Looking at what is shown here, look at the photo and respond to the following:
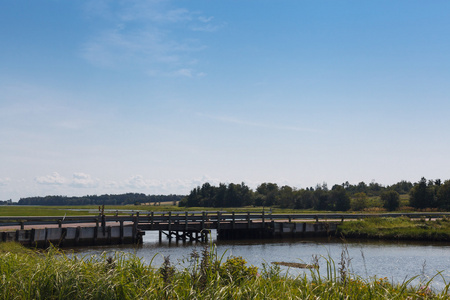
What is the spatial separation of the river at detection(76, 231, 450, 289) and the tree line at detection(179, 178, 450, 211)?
207 ft

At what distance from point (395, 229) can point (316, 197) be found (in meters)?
93.9

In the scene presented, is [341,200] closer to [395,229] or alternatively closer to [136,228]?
[395,229]

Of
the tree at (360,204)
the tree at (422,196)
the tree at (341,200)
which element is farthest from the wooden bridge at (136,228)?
the tree at (341,200)

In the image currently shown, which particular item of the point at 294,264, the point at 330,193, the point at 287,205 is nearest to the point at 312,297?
the point at 294,264

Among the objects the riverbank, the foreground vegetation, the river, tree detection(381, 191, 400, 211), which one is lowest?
the river

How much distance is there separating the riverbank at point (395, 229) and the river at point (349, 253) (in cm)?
187

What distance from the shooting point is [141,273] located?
8.00 m

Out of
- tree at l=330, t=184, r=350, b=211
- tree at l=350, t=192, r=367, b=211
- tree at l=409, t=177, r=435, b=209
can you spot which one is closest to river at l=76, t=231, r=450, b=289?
tree at l=409, t=177, r=435, b=209

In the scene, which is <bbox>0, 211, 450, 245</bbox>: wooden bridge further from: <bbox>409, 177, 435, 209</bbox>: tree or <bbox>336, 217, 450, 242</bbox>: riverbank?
<bbox>409, 177, 435, 209</bbox>: tree

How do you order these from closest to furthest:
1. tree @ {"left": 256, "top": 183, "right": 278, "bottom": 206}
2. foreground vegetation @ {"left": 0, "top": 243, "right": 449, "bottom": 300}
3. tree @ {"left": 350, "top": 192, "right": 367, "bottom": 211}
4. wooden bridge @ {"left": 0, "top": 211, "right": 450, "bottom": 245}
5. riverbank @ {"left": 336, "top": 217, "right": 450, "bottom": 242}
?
foreground vegetation @ {"left": 0, "top": 243, "right": 449, "bottom": 300} → wooden bridge @ {"left": 0, "top": 211, "right": 450, "bottom": 245} → riverbank @ {"left": 336, "top": 217, "right": 450, "bottom": 242} → tree @ {"left": 350, "top": 192, "right": 367, "bottom": 211} → tree @ {"left": 256, "top": 183, "right": 278, "bottom": 206}

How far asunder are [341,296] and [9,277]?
5.94 metres

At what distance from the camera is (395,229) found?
39375 millimetres

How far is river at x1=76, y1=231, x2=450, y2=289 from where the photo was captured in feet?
72.4

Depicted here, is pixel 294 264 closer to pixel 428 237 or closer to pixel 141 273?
pixel 141 273
